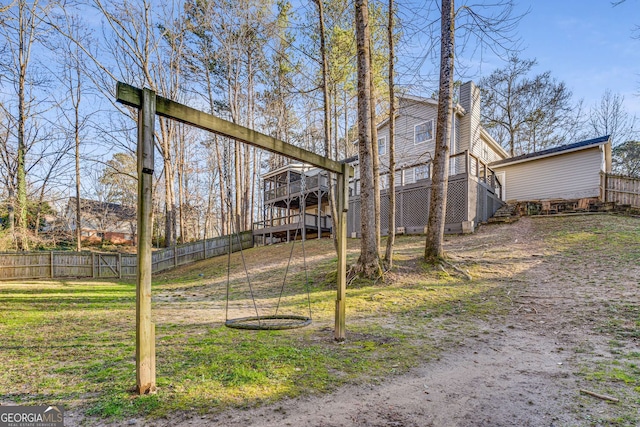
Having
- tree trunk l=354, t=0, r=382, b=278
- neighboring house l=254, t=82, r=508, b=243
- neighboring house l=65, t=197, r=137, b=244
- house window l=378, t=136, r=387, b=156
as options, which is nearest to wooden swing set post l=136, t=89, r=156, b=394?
tree trunk l=354, t=0, r=382, b=278

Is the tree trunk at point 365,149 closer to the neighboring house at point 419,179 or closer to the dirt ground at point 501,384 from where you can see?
the neighboring house at point 419,179

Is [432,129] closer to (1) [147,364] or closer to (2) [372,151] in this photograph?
(2) [372,151]

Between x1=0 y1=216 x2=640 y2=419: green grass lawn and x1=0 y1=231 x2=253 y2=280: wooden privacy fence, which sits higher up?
x1=0 y1=216 x2=640 y2=419: green grass lawn

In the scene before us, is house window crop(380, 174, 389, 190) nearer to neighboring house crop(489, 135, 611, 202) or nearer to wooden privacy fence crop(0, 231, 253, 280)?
neighboring house crop(489, 135, 611, 202)

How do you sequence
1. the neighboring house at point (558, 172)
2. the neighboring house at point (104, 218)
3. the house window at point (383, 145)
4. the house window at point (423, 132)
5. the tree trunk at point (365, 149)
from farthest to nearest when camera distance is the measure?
the neighboring house at point (104, 218) → the house window at point (383, 145) → the house window at point (423, 132) → the neighboring house at point (558, 172) → the tree trunk at point (365, 149)

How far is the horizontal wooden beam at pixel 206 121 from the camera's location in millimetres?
2330

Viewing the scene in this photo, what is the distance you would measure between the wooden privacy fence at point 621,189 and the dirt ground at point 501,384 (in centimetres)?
974

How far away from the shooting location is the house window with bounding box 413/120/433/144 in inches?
669

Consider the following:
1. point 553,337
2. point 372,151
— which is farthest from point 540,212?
point 553,337

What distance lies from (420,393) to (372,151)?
18.8 feet

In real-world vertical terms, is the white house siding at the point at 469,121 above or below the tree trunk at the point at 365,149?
above

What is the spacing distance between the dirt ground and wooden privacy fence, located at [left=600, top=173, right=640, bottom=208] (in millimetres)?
9742

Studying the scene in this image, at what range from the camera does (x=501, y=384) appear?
274cm

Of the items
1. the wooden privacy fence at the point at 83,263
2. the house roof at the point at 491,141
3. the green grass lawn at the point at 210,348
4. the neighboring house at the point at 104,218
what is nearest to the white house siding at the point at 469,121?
the house roof at the point at 491,141
